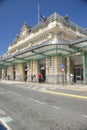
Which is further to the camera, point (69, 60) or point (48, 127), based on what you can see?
point (69, 60)

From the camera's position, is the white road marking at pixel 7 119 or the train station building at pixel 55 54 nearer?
the white road marking at pixel 7 119

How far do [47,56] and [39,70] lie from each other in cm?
567

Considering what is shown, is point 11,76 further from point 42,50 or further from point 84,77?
point 84,77

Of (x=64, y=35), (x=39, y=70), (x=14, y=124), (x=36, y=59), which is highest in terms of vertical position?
(x=64, y=35)

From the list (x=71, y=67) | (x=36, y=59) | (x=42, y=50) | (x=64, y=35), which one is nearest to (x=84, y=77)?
(x=71, y=67)

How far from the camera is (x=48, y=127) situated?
6.09 meters

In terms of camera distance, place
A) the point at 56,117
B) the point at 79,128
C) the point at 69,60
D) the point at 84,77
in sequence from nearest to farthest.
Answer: the point at 79,128, the point at 56,117, the point at 84,77, the point at 69,60

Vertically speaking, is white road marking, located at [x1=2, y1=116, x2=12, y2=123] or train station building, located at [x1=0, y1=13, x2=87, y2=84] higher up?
train station building, located at [x1=0, y1=13, x2=87, y2=84]

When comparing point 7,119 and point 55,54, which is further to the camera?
point 55,54

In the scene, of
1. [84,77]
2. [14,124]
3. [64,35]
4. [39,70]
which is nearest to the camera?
[14,124]

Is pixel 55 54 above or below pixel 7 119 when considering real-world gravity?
above

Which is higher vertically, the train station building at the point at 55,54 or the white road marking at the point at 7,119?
the train station building at the point at 55,54

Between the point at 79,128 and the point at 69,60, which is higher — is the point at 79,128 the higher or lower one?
the lower one

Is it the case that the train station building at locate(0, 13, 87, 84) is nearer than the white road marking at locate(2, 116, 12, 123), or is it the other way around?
the white road marking at locate(2, 116, 12, 123)
